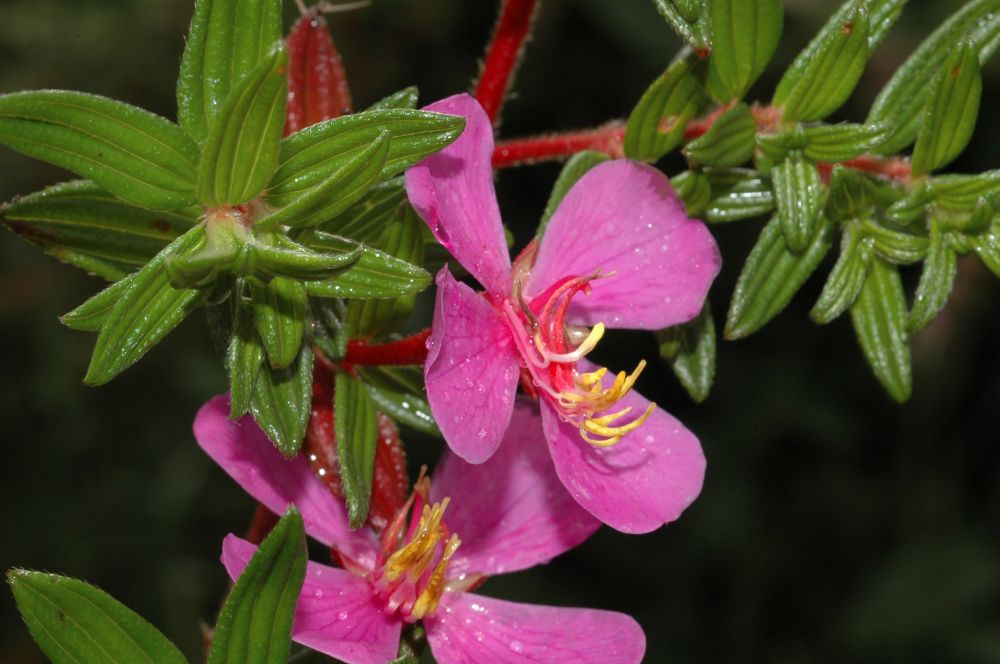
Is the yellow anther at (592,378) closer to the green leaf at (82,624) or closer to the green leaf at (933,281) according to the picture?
the green leaf at (933,281)

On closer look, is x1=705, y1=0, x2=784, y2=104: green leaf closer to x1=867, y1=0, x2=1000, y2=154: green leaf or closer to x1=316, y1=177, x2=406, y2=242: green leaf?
x1=867, y1=0, x2=1000, y2=154: green leaf

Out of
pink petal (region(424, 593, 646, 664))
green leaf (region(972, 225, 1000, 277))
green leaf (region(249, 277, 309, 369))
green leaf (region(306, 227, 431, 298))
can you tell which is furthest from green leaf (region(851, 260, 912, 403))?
green leaf (region(249, 277, 309, 369))

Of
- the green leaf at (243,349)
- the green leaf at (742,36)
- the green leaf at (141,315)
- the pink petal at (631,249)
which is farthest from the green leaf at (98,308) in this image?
the green leaf at (742,36)

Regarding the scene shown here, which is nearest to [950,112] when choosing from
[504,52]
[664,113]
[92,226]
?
[664,113]

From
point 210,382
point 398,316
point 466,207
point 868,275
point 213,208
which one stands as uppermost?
point 213,208

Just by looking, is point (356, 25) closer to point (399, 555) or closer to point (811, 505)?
point (811, 505)

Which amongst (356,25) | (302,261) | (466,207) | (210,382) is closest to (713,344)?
(466,207)
